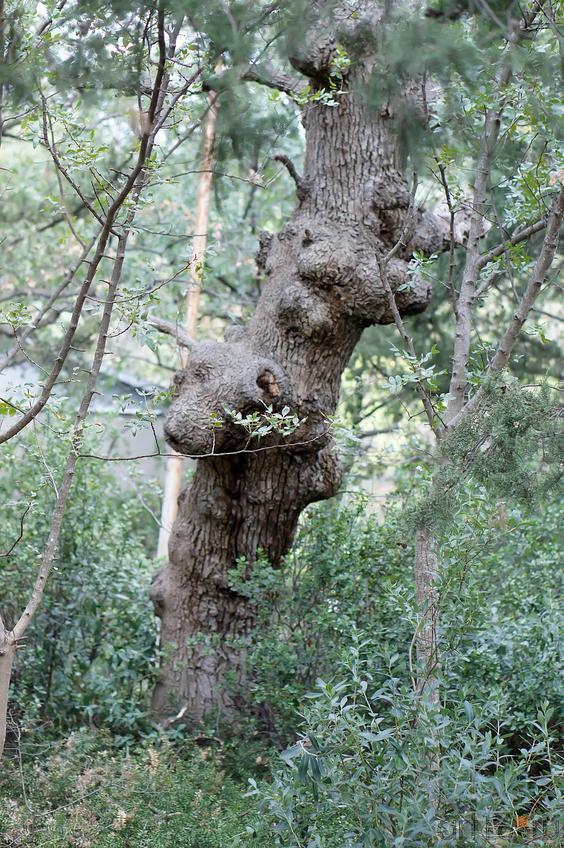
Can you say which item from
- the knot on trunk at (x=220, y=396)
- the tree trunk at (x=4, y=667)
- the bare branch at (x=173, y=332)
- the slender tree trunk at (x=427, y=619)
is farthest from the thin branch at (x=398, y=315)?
the tree trunk at (x=4, y=667)

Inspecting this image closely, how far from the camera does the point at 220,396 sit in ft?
16.5

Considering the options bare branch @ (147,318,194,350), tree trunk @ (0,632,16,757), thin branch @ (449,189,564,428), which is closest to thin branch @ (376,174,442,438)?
thin branch @ (449,189,564,428)

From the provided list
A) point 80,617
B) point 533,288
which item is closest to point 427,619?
point 533,288

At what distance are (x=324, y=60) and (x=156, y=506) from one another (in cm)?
647

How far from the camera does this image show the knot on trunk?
500 centimetres

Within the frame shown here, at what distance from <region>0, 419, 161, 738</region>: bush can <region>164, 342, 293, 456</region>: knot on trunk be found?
108 cm

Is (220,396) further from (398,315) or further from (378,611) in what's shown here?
(378,611)

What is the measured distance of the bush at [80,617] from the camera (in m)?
5.96

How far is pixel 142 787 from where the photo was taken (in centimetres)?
467

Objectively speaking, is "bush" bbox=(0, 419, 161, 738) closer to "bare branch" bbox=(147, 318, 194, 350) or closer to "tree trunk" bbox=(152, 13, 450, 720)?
"tree trunk" bbox=(152, 13, 450, 720)

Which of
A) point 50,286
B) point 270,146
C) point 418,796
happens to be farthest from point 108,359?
point 418,796

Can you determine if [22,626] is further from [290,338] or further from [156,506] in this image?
[156,506]

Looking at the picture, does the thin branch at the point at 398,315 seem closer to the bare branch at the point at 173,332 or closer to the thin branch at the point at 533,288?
the thin branch at the point at 533,288

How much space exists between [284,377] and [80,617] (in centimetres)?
223
